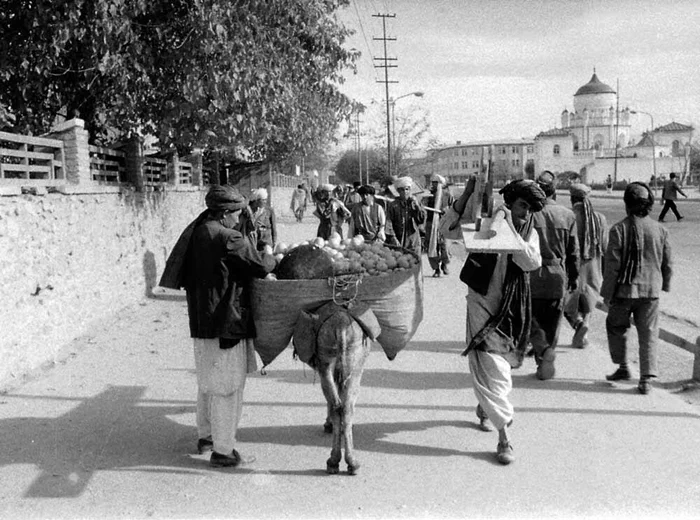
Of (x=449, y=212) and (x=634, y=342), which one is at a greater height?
(x=449, y=212)

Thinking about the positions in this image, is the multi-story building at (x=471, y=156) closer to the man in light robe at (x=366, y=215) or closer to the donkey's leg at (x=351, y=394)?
the man in light robe at (x=366, y=215)

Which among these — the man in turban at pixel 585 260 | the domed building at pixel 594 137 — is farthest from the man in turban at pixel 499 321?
the domed building at pixel 594 137

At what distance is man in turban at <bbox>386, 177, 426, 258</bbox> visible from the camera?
12227 millimetres

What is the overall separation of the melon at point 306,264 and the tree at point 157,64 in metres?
6.19

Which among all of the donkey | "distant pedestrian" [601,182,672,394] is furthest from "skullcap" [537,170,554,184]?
the donkey

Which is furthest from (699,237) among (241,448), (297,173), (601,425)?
(297,173)

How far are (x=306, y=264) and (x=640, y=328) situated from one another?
11.1 ft

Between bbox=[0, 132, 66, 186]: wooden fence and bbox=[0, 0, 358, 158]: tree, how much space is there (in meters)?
1.40

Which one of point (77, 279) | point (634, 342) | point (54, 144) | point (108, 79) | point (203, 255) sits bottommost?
point (634, 342)

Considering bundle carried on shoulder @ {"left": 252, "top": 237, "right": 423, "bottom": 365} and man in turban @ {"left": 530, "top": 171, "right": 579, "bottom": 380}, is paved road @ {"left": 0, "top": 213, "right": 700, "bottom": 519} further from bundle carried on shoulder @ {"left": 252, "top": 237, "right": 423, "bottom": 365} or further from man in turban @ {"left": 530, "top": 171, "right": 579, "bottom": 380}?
bundle carried on shoulder @ {"left": 252, "top": 237, "right": 423, "bottom": 365}

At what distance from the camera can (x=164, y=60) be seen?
1166 centimetres

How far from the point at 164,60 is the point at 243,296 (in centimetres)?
792

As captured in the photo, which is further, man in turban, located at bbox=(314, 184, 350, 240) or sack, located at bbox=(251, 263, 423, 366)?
man in turban, located at bbox=(314, 184, 350, 240)

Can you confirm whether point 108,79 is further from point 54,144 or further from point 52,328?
point 52,328
